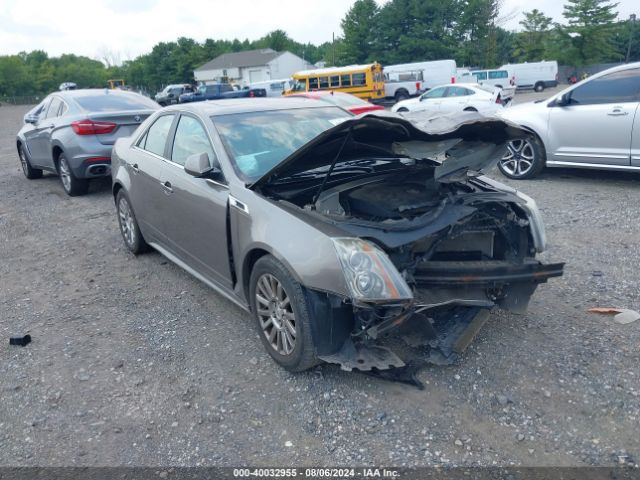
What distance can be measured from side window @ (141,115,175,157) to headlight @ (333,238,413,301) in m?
2.57

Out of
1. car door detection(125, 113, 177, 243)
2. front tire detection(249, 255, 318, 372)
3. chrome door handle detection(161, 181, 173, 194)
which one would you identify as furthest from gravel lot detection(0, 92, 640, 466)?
chrome door handle detection(161, 181, 173, 194)

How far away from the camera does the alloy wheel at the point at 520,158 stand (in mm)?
8438

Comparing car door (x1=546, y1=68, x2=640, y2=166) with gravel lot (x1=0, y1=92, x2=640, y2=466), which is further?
car door (x1=546, y1=68, x2=640, y2=166)

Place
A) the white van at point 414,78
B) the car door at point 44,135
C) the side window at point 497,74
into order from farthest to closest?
the side window at point 497,74 → the white van at point 414,78 → the car door at point 44,135

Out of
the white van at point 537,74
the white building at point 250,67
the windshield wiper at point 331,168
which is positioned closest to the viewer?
the windshield wiper at point 331,168

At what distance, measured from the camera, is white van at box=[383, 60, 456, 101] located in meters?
34.0

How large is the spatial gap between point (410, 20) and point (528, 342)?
60376mm

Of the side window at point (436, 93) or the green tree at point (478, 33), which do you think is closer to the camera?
the side window at point (436, 93)

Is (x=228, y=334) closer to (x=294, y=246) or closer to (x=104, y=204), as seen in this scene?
(x=294, y=246)

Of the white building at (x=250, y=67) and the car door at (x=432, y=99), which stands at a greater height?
the white building at (x=250, y=67)

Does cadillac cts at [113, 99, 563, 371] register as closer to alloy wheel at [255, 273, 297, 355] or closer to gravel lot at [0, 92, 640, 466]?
alloy wheel at [255, 273, 297, 355]

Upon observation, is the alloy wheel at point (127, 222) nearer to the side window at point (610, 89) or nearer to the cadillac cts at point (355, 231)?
the cadillac cts at point (355, 231)

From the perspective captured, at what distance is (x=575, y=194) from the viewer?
751cm

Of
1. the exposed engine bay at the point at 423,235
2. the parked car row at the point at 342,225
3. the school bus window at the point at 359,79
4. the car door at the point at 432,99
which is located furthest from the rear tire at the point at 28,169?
the school bus window at the point at 359,79
